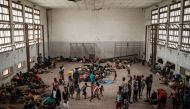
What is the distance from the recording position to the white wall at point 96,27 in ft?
103

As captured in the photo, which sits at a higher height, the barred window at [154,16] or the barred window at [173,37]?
the barred window at [154,16]

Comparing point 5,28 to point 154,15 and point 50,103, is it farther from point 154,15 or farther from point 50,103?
point 154,15

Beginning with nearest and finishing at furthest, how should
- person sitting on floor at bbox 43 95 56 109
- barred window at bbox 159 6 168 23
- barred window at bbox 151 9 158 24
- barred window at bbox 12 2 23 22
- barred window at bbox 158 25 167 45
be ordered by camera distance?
person sitting on floor at bbox 43 95 56 109
barred window at bbox 12 2 23 22
barred window at bbox 159 6 168 23
barred window at bbox 158 25 167 45
barred window at bbox 151 9 158 24

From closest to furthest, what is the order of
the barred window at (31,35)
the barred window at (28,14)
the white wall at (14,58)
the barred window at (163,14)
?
the white wall at (14,58)
the barred window at (163,14)
the barred window at (28,14)
the barred window at (31,35)

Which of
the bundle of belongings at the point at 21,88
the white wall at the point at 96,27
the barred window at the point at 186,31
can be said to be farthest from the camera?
the white wall at the point at 96,27

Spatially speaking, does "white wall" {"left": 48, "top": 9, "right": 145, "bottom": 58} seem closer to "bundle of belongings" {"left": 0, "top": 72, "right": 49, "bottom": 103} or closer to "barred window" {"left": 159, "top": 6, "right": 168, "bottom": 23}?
"barred window" {"left": 159, "top": 6, "right": 168, "bottom": 23}

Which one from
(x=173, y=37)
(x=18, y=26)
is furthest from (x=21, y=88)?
(x=173, y=37)

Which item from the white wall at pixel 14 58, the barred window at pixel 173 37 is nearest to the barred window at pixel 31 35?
the white wall at pixel 14 58

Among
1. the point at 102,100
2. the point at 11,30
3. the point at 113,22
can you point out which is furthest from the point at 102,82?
the point at 113,22

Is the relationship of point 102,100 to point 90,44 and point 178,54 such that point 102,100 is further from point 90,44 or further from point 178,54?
point 90,44

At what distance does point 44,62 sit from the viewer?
26.2 metres

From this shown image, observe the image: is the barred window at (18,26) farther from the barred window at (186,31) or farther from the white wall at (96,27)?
the barred window at (186,31)

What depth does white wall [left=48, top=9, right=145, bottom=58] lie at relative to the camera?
3139cm

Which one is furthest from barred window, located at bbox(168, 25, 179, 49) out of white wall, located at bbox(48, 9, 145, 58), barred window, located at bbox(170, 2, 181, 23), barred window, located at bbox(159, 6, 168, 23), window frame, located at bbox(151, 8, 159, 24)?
white wall, located at bbox(48, 9, 145, 58)
